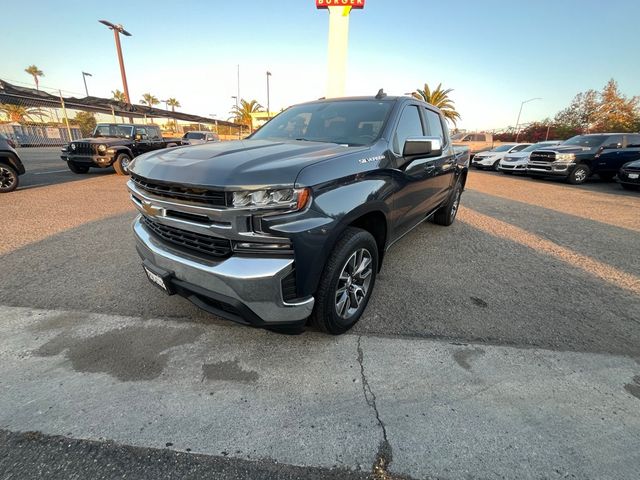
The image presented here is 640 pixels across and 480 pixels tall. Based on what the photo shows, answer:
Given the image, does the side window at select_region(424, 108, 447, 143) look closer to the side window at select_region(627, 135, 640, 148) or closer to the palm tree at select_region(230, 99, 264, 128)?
the side window at select_region(627, 135, 640, 148)

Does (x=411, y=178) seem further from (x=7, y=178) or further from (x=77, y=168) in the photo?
(x=77, y=168)

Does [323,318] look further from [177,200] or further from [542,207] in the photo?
[542,207]

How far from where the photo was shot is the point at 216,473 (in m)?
1.52

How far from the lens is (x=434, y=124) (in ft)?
13.7

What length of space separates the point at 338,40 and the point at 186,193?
12.7 m

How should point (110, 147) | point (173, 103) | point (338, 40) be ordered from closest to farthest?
point (110, 147)
point (338, 40)
point (173, 103)

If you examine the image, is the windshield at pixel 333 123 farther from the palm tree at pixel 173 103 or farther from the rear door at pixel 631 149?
the palm tree at pixel 173 103

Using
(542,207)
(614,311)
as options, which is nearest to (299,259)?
(614,311)

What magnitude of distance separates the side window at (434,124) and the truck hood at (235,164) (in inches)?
76.9

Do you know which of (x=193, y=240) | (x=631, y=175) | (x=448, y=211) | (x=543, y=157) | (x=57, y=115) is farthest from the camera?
(x=57, y=115)

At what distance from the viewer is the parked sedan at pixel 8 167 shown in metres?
7.19

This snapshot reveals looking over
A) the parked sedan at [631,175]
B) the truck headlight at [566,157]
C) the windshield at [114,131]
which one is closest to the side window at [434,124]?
the parked sedan at [631,175]

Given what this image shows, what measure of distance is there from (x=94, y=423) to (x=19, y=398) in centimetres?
59

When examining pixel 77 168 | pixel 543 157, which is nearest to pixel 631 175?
pixel 543 157
